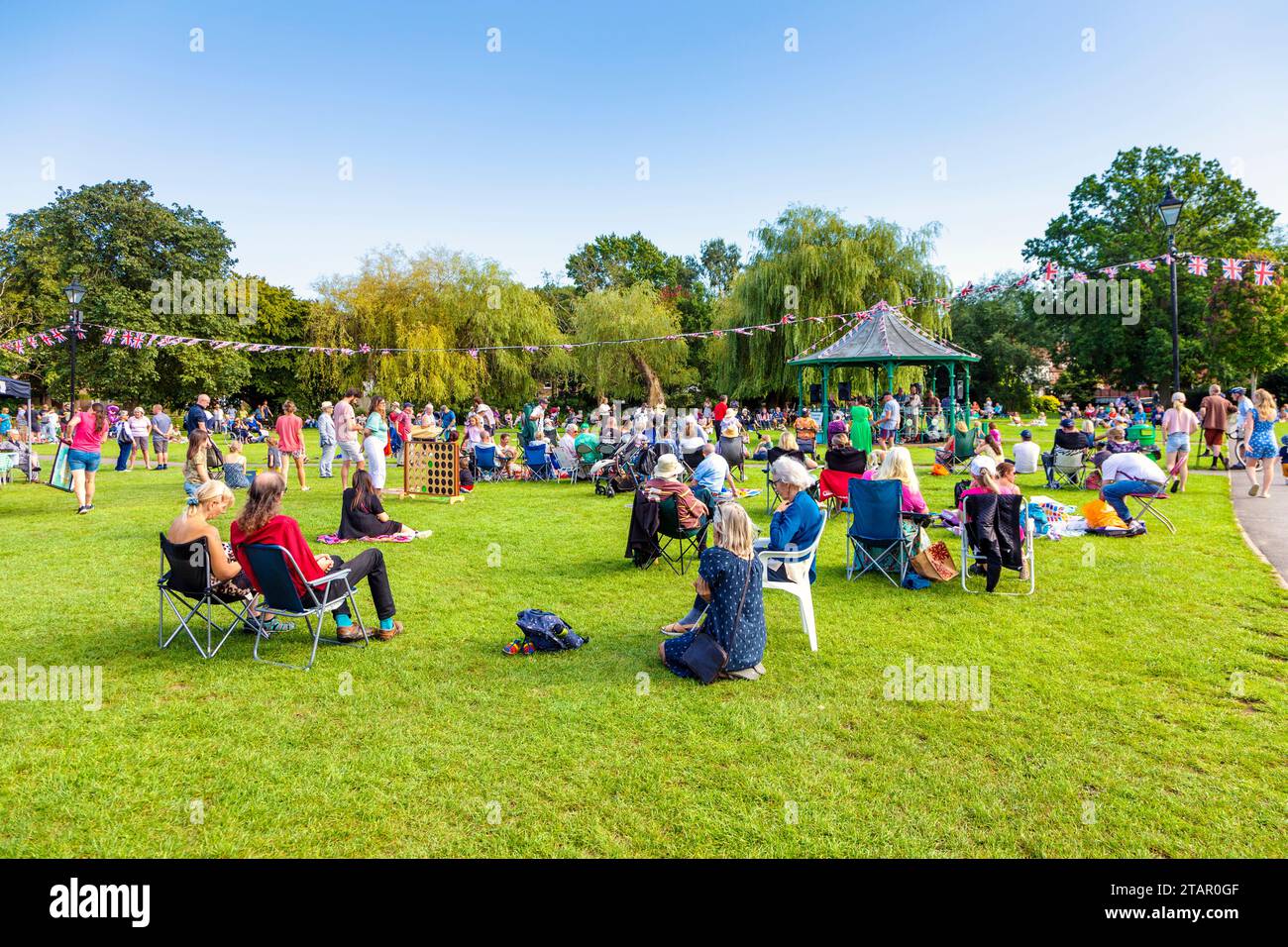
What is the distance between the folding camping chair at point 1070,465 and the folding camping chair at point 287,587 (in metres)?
12.2

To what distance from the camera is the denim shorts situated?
11.9m

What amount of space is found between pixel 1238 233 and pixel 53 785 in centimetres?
4895

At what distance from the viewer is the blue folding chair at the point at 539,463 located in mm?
16766

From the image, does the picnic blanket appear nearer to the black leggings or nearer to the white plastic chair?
the black leggings

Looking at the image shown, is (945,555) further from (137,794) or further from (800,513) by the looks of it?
(137,794)

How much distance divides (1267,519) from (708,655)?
9.59 meters

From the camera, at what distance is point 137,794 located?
→ 3.68 metres

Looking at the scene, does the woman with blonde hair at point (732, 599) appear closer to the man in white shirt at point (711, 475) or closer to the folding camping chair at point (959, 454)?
the man in white shirt at point (711, 475)

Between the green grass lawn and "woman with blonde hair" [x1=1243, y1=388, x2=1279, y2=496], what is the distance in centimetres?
578

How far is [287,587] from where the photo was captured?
5.29m

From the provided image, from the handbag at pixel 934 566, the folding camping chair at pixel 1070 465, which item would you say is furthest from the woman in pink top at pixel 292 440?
the folding camping chair at pixel 1070 465

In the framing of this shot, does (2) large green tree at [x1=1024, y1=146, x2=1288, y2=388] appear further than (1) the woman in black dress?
Yes

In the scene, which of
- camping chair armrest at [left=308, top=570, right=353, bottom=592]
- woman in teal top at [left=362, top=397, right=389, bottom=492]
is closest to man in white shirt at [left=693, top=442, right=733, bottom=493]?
camping chair armrest at [left=308, top=570, right=353, bottom=592]

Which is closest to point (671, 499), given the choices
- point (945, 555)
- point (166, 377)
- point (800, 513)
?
point (800, 513)
